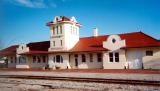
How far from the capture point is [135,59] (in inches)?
1028

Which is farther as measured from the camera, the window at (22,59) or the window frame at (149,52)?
the window at (22,59)

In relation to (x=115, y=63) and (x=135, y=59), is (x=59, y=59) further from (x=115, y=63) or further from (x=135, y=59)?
(x=135, y=59)

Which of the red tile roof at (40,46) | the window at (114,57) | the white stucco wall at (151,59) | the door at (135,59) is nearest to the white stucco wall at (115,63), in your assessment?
the window at (114,57)

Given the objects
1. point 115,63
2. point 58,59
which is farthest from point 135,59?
point 58,59

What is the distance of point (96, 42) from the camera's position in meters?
31.2

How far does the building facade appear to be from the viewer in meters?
25.7

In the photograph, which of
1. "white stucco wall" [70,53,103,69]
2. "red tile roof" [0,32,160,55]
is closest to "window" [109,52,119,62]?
"red tile roof" [0,32,160,55]

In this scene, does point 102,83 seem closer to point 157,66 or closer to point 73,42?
point 157,66

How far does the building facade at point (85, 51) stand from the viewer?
25672 millimetres

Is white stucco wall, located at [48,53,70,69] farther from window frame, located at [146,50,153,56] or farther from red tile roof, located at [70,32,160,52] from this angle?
window frame, located at [146,50,153,56]

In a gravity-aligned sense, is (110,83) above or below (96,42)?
below

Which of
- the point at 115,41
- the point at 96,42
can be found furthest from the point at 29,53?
the point at 115,41

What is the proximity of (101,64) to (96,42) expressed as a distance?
3.65 meters

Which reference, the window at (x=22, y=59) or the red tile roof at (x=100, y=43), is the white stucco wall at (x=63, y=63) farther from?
the window at (x=22, y=59)
